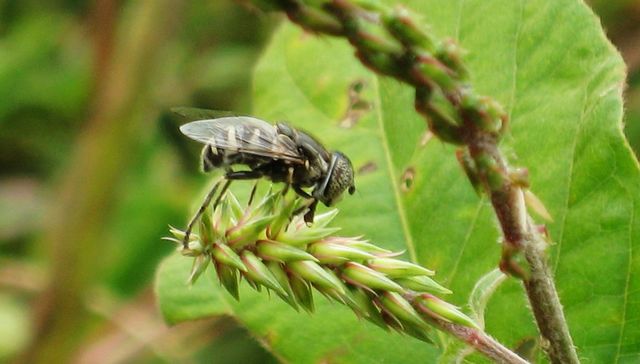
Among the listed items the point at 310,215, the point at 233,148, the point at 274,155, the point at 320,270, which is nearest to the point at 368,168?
the point at 274,155

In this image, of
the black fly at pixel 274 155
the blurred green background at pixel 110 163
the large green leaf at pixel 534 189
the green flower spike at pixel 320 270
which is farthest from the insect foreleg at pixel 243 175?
the blurred green background at pixel 110 163

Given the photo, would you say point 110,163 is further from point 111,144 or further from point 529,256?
point 529,256

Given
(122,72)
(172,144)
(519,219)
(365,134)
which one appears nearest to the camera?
(519,219)

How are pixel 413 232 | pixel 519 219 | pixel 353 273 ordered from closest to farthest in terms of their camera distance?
1. pixel 519 219
2. pixel 353 273
3. pixel 413 232

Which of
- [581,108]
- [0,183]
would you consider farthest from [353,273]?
[0,183]

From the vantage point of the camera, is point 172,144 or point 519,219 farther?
point 172,144

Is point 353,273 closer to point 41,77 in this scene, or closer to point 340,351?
point 340,351

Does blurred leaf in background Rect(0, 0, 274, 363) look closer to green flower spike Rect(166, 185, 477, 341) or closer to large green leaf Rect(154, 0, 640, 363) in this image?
large green leaf Rect(154, 0, 640, 363)

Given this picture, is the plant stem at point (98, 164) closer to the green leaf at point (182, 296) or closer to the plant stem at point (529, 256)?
the green leaf at point (182, 296)
